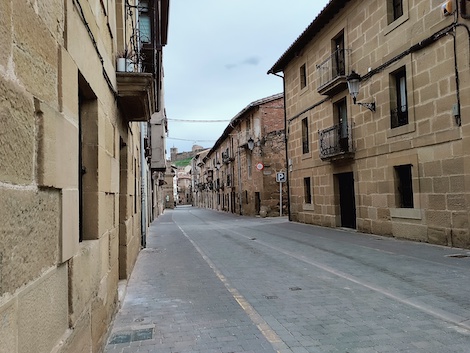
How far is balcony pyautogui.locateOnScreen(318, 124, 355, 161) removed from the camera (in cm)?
1314

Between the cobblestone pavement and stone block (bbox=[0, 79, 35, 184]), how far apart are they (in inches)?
93.2

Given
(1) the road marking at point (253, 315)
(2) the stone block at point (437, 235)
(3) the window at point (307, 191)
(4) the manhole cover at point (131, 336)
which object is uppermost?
(3) the window at point (307, 191)

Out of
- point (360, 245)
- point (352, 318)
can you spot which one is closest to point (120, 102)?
point (352, 318)

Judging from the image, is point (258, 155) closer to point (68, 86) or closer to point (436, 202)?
point (436, 202)

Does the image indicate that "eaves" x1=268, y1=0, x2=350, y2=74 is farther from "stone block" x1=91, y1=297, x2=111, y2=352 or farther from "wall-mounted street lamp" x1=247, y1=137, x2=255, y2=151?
"stone block" x1=91, y1=297, x2=111, y2=352

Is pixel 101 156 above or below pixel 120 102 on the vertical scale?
below

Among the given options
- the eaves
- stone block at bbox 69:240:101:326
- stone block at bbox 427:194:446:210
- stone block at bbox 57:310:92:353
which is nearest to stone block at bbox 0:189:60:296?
stone block at bbox 69:240:101:326

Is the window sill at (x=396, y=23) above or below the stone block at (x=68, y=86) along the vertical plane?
above

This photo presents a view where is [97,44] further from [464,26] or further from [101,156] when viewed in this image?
[464,26]

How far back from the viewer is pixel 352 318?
162 inches

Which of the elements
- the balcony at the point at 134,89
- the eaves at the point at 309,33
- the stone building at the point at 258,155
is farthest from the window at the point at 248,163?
the balcony at the point at 134,89

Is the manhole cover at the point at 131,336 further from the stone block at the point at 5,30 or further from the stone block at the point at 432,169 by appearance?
the stone block at the point at 432,169

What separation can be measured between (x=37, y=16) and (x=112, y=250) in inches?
116

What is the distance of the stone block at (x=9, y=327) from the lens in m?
1.33
